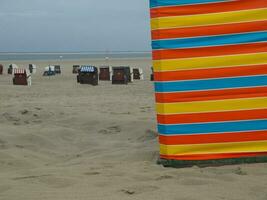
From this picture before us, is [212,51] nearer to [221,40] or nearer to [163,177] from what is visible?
[221,40]

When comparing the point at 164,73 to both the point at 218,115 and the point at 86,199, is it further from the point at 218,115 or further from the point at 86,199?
the point at 86,199

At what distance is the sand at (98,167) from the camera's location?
4152mm

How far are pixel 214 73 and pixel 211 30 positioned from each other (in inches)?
17.4

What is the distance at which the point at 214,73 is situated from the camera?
516 centimetres

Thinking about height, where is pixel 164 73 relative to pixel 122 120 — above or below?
above

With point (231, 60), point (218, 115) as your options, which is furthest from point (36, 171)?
point (231, 60)

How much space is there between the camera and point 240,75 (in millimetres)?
5152

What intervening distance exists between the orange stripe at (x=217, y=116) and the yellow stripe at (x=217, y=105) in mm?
42

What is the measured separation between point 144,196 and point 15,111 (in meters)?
6.18

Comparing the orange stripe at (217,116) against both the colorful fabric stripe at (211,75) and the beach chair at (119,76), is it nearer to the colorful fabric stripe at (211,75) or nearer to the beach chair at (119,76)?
the colorful fabric stripe at (211,75)

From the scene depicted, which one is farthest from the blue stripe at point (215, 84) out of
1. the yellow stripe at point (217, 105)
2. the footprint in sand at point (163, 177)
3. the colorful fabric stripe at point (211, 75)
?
the footprint in sand at point (163, 177)

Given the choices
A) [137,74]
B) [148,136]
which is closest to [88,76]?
[137,74]

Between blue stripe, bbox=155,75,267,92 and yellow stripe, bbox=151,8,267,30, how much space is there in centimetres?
59

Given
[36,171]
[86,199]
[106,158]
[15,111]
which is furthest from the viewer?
[15,111]
